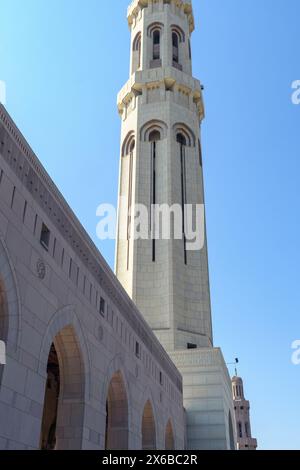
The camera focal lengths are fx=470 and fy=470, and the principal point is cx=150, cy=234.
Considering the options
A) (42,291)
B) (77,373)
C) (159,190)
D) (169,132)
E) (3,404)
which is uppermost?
(169,132)

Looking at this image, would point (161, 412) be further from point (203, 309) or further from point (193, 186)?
point (193, 186)

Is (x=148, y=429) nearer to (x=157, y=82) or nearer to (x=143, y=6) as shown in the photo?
(x=157, y=82)

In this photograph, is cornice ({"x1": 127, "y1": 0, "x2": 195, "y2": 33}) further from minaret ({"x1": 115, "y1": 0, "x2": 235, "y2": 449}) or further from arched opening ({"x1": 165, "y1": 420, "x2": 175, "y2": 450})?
arched opening ({"x1": 165, "y1": 420, "x2": 175, "y2": 450})

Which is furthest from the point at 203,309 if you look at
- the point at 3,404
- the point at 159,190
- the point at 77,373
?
the point at 3,404

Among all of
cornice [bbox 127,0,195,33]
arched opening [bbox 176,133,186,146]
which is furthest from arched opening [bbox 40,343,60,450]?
cornice [bbox 127,0,195,33]

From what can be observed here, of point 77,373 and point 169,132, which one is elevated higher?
point 169,132

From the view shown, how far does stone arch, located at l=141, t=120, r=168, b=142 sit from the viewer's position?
126 ft

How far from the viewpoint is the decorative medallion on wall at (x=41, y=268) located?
11562 mm

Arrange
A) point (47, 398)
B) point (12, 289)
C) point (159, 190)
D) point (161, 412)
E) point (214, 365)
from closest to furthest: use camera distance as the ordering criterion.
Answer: point (12, 289)
point (47, 398)
point (161, 412)
point (214, 365)
point (159, 190)

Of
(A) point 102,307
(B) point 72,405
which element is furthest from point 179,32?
(B) point 72,405

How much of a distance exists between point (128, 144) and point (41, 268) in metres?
29.6

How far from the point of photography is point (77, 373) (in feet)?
44.1

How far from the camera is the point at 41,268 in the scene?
461 inches
